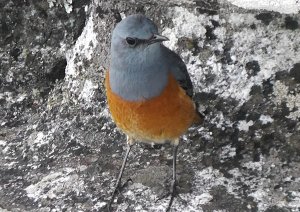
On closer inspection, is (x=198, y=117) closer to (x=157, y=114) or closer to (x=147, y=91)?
(x=157, y=114)


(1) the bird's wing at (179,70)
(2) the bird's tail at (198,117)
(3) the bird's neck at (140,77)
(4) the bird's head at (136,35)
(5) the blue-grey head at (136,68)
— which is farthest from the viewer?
(2) the bird's tail at (198,117)

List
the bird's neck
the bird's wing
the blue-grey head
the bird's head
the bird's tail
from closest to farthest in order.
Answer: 1. the bird's head
2. the blue-grey head
3. the bird's neck
4. the bird's wing
5. the bird's tail

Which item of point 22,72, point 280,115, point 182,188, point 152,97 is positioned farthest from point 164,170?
point 22,72

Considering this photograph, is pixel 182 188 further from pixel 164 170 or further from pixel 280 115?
pixel 280 115

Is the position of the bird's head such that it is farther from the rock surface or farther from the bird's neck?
the rock surface

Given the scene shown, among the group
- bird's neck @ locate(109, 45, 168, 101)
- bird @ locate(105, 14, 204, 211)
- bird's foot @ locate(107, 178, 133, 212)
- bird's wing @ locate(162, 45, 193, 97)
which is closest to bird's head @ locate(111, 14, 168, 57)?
bird @ locate(105, 14, 204, 211)

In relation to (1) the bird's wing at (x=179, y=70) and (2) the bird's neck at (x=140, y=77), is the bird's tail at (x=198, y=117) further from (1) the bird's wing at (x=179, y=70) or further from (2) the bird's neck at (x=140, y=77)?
(2) the bird's neck at (x=140, y=77)

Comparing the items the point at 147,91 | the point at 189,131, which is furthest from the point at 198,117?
the point at 147,91

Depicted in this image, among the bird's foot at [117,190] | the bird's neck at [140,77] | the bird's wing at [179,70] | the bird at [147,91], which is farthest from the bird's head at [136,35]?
the bird's foot at [117,190]
